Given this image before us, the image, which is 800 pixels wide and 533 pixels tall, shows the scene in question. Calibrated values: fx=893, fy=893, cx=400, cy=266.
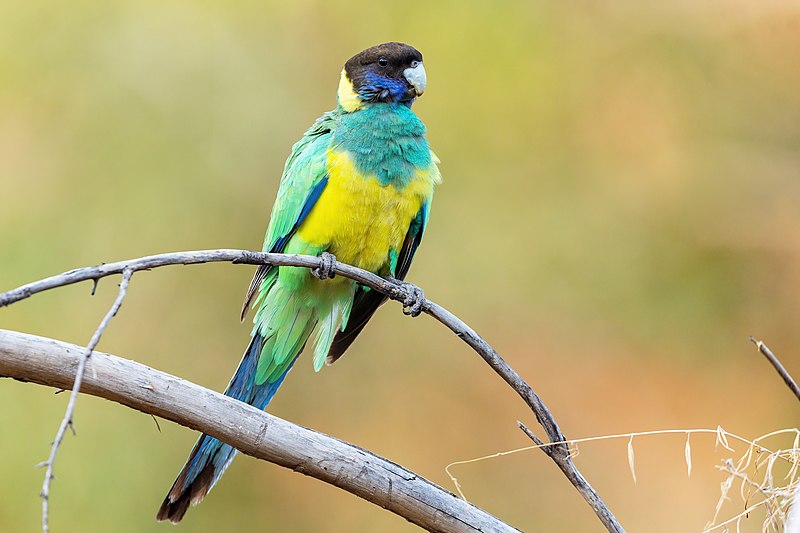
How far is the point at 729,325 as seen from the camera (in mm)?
6133

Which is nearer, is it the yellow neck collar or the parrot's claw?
the parrot's claw

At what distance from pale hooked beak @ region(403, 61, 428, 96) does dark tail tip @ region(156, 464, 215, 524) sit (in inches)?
68.1

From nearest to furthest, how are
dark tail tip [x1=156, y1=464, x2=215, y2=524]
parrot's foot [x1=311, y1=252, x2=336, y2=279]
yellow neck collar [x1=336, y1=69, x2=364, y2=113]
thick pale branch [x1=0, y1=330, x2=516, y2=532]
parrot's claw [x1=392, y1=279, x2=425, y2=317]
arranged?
thick pale branch [x1=0, y1=330, x2=516, y2=532] → dark tail tip [x1=156, y1=464, x2=215, y2=524] → parrot's foot [x1=311, y1=252, x2=336, y2=279] → parrot's claw [x1=392, y1=279, x2=425, y2=317] → yellow neck collar [x1=336, y1=69, x2=364, y2=113]

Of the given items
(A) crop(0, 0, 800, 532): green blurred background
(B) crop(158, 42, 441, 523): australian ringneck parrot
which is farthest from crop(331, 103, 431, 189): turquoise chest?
(A) crop(0, 0, 800, 532): green blurred background

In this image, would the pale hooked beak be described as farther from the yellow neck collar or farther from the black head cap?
the yellow neck collar

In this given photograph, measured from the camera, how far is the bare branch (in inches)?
77.0

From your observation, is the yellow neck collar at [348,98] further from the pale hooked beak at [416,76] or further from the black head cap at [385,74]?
the pale hooked beak at [416,76]

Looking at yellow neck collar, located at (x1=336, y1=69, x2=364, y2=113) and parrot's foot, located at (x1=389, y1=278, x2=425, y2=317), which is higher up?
yellow neck collar, located at (x1=336, y1=69, x2=364, y2=113)

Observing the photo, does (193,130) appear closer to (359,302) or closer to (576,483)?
(359,302)

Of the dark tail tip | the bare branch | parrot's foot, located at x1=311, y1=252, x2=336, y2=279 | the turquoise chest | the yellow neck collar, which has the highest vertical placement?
the yellow neck collar

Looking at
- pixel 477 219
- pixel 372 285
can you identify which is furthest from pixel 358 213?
pixel 477 219

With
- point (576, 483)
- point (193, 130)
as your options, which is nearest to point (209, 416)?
point (576, 483)

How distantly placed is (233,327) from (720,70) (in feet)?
12.7

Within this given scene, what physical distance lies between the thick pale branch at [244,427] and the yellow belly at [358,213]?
3.97 ft
